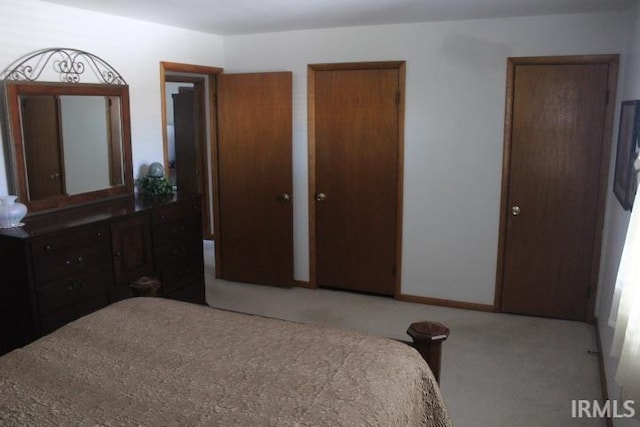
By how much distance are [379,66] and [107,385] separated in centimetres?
338

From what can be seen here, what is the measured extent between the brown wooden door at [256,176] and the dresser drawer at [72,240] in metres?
1.80

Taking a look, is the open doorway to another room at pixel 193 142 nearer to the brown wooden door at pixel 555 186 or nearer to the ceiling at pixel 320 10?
the ceiling at pixel 320 10

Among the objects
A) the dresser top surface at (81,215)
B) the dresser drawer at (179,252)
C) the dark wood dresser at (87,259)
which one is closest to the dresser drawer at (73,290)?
the dark wood dresser at (87,259)

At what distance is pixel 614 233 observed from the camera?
11.3ft

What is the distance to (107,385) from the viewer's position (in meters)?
1.67

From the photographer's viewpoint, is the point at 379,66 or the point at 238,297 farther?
the point at 238,297

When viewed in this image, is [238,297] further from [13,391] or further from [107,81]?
[13,391]

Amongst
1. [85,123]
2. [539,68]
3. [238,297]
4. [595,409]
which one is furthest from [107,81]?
[595,409]

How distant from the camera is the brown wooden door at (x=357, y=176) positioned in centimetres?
441

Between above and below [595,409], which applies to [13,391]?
above

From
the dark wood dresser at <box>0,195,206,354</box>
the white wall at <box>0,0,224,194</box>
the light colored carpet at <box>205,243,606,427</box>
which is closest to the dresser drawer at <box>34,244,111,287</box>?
the dark wood dresser at <box>0,195,206,354</box>

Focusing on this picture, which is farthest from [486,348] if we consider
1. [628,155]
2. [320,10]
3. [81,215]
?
[81,215]

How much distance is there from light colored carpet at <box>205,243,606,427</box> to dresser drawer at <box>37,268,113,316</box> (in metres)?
1.36

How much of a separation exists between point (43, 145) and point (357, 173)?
2.40 m
